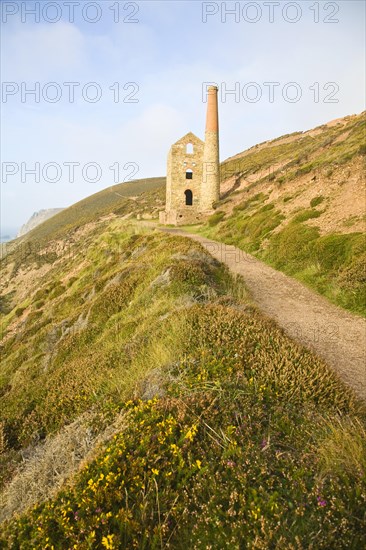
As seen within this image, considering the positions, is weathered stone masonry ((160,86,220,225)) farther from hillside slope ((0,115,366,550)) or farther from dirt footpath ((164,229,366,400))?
hillside slope ((0,115,366,550))

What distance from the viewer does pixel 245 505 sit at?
2.54 meters

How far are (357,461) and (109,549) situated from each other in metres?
2.18

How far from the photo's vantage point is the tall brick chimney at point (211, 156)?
35.0 meters

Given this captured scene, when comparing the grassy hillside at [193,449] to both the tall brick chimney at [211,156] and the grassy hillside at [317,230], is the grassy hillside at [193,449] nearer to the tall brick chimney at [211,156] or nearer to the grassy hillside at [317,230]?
the grassy hillside at [317,230]

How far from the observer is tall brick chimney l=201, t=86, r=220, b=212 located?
3497 centimetres

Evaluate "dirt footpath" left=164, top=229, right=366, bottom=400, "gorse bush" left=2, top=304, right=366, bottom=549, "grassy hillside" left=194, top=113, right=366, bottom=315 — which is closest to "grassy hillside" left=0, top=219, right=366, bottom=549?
"gorse bush" left=2, top=304, right=366, bottom=549

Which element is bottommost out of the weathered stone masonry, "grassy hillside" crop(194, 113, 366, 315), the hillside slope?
the hillside slope

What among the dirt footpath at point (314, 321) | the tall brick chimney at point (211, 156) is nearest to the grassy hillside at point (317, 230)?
the dirt footpath at point (314, 321)

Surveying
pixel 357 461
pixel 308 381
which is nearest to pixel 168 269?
pixel 308 381

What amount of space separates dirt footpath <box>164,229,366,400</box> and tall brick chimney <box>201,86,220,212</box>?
23425 millimetres

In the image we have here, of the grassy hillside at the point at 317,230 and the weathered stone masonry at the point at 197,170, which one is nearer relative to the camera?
the grassy hillside at the point at 317,230

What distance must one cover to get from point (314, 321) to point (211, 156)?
100.0ft

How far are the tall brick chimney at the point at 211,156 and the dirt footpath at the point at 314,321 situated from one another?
76.9 feet

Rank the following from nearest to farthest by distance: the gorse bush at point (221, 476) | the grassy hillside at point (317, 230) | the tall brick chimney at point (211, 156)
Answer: the gorse bush at point (221, 476)
the grassy hillside at point (317, 230)
the tall brick chimney at point (211, 156)
